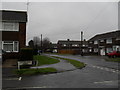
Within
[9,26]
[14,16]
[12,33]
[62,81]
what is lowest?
[62,81]

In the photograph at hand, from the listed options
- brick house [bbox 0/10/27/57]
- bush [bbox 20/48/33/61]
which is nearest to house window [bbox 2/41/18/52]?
brick house [bbox 0/10/27/57]

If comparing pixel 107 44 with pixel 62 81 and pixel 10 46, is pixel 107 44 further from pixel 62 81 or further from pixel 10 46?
pixel 62 81

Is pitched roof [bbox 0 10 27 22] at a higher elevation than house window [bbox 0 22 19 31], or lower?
higher

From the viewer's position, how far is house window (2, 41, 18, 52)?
70.1ft

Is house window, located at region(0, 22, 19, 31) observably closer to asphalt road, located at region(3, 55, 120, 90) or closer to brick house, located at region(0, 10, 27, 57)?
brick house, located at region(0, 10, 27, 57)

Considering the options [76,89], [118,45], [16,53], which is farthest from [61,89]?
[118,45]

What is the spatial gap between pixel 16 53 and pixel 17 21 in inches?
186

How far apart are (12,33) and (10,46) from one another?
6.37 ft

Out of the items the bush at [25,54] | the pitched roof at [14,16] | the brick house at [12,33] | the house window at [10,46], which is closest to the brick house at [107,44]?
the pitched roof at [14,16]

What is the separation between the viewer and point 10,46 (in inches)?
856

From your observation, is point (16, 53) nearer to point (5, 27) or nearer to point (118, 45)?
point (5, 27)

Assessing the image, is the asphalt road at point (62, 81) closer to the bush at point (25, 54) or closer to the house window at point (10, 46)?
the bush at point (25, 54)

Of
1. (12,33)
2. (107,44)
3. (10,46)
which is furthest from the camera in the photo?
(107,44)

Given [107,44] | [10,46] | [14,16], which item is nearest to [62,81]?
[10,46]
